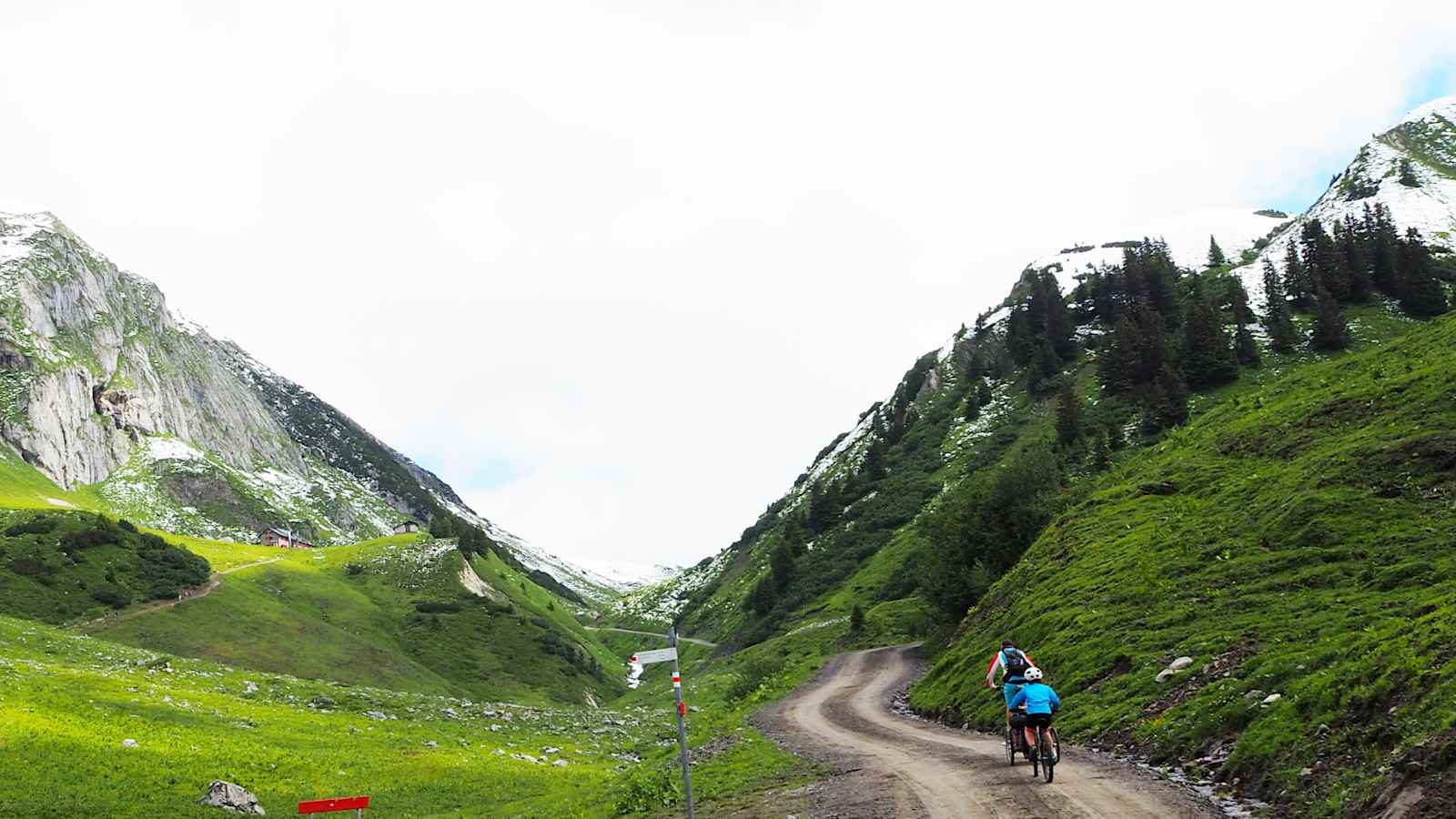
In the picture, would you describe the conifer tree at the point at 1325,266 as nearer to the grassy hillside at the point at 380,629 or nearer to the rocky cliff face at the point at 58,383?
the grassy hillside at the point at 380,629

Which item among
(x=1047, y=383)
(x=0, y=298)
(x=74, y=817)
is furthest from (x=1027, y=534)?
(x=0, y=298)

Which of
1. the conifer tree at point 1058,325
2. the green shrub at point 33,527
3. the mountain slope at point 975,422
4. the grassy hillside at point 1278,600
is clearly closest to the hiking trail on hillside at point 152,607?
the green shrub at point 33,527

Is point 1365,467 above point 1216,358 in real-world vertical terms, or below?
below

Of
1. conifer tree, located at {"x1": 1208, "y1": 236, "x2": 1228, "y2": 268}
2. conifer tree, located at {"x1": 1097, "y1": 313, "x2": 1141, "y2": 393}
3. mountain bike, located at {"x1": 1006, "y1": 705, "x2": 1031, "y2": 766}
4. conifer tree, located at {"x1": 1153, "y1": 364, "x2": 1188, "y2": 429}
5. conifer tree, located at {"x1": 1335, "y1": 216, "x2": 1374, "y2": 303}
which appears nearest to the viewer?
mountain bike, located at {"x1": 1006, "y1": 705, "x2": 1031, "y2": 766}

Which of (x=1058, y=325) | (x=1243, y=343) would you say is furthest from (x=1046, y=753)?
(x=1058, y=325)

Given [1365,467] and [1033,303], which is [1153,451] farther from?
[1033,303]

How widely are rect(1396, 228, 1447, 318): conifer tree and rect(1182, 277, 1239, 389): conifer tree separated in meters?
25.3

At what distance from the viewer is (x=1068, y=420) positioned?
102m

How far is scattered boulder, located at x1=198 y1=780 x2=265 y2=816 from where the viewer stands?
1070 inches

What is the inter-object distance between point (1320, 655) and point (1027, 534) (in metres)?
39.9

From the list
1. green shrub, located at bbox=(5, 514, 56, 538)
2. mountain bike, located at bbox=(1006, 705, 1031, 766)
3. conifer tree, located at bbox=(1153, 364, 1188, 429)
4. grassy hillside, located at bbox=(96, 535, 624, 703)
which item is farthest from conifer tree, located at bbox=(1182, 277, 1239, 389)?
green shrub, located at bbox=(5, 514, 56, 538)

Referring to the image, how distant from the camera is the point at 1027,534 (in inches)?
2247

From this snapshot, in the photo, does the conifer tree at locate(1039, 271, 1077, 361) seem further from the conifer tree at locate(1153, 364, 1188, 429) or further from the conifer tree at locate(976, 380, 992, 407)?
the conifer tree at locate(1153, 364, 1188, 429)

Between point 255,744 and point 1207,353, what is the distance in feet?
359
